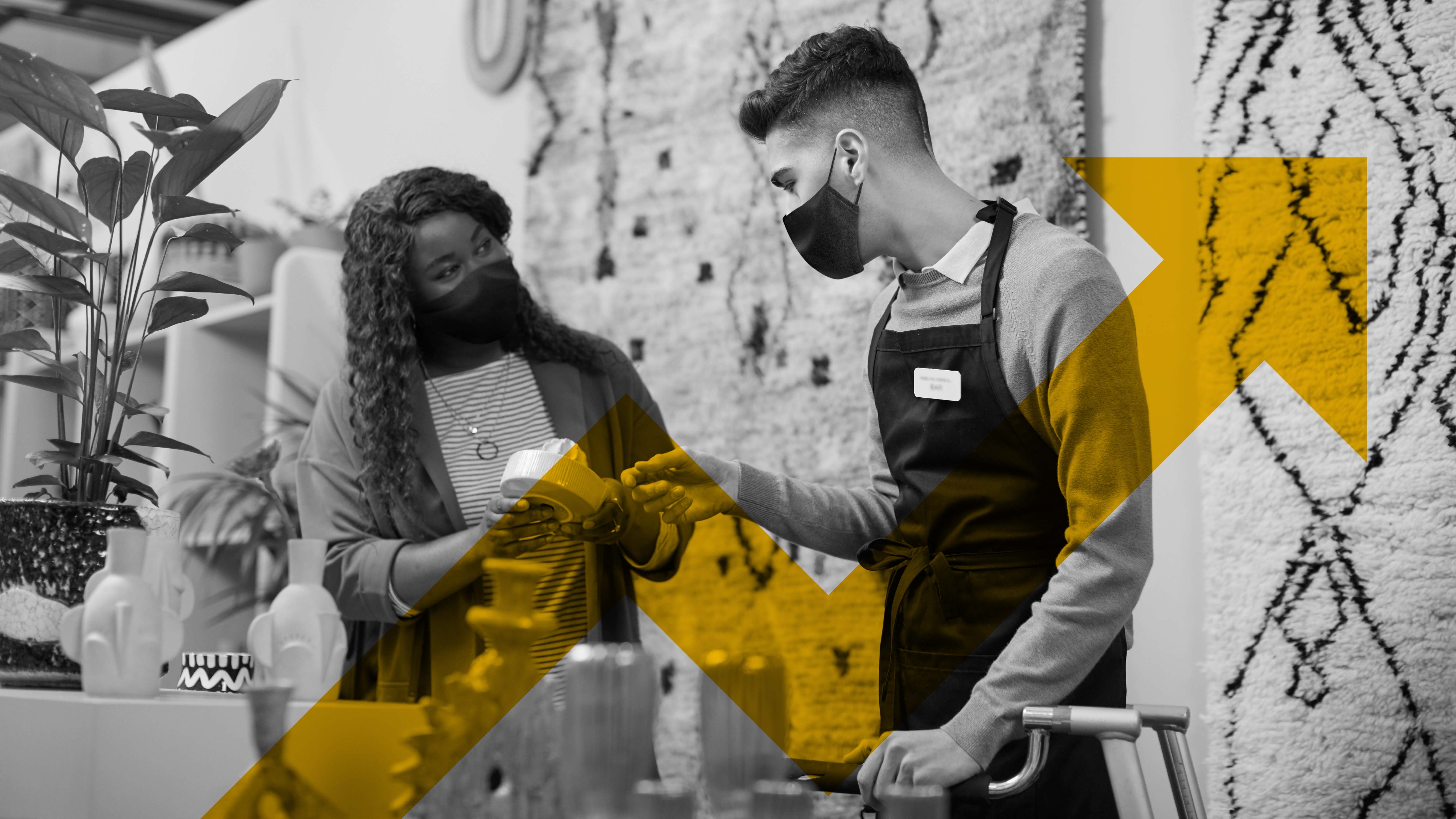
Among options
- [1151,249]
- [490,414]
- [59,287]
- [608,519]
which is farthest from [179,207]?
[1151,249]

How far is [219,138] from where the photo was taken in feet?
4.41

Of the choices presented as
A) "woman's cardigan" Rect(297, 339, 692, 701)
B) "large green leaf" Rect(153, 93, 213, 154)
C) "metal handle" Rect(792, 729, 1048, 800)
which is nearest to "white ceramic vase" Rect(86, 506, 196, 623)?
"woman's cardigan" Rect(297, 339, 692, 701)

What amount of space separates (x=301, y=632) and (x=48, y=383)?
0.44 meters

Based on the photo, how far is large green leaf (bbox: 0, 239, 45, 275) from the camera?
1.41 meters

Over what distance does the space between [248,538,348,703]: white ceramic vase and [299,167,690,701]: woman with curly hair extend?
0.71 ft

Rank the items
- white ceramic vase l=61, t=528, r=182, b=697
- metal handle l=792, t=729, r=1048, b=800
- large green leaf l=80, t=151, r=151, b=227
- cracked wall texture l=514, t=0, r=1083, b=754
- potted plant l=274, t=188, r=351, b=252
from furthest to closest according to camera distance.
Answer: potted plant l=274, t=188, r=351, b=252, cracked wall texture l=514, t=0, r=1083, b=754, large green leaf l=80, t=151, r=151, b=227, white ceramic vase l=61, t=528, r=182, b=697, metal handle l=792, t=729, r=1048, b=800

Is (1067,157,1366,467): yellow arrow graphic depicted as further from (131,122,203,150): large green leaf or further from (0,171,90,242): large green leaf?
(0,171,90,242): large green leaf

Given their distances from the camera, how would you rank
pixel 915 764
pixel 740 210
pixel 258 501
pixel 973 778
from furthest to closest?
pixel 258 501, pixel 740 210, pixel 915 764, pixel 973 778

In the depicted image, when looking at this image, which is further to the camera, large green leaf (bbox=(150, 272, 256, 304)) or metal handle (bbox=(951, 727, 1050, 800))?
large green leaf (bbox=(150, 272, 256, 304))

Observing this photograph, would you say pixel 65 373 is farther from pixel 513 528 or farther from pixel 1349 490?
A: pixel 1349 490

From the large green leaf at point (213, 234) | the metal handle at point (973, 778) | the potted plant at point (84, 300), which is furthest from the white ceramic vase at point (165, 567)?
the metal handle at point (973, 778)

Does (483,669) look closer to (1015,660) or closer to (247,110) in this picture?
(1015,660)

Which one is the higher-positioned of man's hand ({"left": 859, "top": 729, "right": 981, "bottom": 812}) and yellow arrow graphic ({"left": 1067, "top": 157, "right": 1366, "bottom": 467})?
yellow arrow graphic ({"left": 1067, "top": 157, "right": 1366, "bottom": 467})

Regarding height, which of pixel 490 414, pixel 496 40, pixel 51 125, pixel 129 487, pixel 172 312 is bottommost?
pixel 129 487
